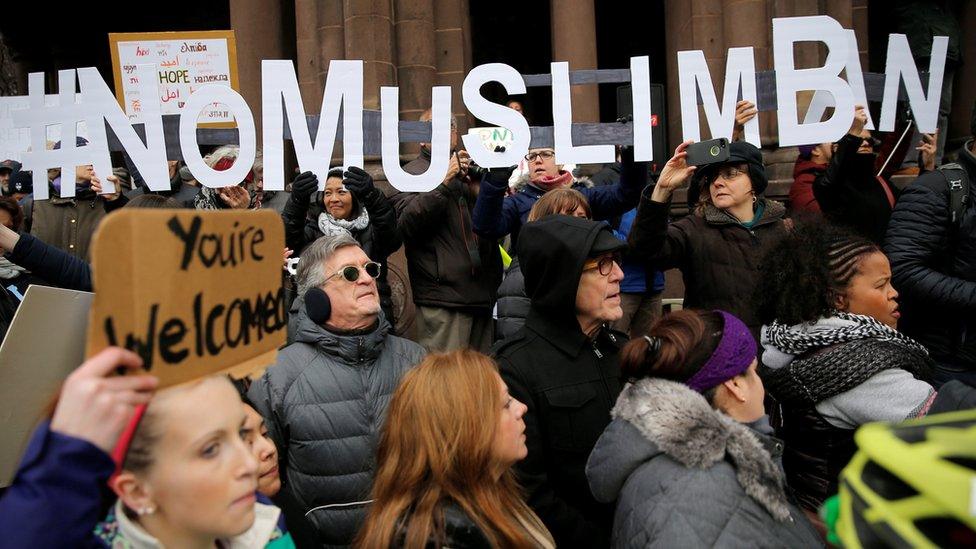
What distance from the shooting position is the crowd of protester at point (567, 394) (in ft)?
5.14

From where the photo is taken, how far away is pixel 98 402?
1.33 metres

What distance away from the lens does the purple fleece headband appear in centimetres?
234

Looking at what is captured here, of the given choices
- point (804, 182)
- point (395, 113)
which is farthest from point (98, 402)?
point (804, 182)

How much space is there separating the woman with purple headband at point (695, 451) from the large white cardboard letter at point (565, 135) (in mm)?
2692

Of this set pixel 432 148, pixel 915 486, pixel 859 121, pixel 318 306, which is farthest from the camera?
pixel 432 148

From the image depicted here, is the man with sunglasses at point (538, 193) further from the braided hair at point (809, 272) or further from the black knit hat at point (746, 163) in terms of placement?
the braided hair at point (809, 272)

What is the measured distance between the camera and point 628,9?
14766mm

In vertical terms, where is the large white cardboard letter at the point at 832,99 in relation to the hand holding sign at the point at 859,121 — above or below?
above

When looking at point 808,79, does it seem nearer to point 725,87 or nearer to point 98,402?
point 725,87

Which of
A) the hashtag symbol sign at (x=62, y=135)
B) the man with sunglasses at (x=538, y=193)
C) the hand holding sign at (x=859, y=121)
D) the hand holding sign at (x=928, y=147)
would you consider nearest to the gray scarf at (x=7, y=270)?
the hashtag symbol sign at (x=62, y=135)

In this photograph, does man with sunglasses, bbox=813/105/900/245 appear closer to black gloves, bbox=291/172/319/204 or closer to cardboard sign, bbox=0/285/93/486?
black gloves, bbox=291/172/319/204

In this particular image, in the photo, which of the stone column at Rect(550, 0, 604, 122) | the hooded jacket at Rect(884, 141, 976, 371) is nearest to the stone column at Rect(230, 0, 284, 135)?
the stone column at Rect(550, 0, 604, 122)

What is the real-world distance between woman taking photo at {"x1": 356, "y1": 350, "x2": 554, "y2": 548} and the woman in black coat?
8.74 feet

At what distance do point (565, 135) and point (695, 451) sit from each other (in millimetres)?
3268
